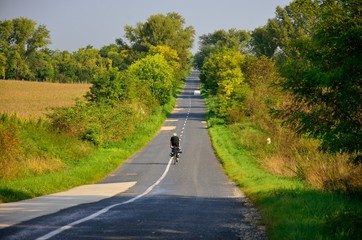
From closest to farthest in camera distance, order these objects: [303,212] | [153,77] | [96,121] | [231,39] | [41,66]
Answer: [303,212] → [96,121] → [153,77] → [41,66] → [231,39]

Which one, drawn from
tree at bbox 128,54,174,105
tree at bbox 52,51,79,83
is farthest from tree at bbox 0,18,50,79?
tree at bbox 128,54,174,105

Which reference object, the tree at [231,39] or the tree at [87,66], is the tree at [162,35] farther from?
the tree at [231,39]

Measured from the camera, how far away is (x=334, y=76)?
8.95m

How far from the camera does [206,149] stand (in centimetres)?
4128

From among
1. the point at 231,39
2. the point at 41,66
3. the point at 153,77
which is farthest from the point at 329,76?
the point at 231,39

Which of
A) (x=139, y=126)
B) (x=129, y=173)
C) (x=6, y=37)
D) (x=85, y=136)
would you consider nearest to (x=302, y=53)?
(x=129, y=173)

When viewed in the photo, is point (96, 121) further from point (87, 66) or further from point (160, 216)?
point (87, 66)

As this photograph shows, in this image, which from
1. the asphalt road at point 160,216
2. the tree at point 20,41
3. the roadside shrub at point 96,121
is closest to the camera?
the asphalt road at point 160,216

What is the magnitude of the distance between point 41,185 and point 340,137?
12797 millimetres

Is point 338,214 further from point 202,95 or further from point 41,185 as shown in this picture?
point 202,95

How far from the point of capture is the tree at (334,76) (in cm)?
926

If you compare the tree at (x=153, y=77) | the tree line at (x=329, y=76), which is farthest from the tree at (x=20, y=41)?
the tree line at (x=329, y=76)

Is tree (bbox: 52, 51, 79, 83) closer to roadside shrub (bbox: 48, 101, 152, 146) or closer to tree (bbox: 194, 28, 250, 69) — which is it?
tree (bbox: 194, 28, 250, 69)

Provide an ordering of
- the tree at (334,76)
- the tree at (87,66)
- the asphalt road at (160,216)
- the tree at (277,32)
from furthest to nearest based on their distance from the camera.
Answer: the tree at (87,66) < the tree at (277,32) < the tree at (334,76) < the asphalt road at (160,216)
